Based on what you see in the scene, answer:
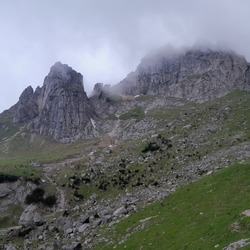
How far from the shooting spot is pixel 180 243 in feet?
127

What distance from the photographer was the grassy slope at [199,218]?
3612 centimetres

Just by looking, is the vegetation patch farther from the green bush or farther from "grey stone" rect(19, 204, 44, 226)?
"grey stone" rect(19, 204, 44, 226)

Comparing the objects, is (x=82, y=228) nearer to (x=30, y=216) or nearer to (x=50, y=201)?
(x=30, y=216)

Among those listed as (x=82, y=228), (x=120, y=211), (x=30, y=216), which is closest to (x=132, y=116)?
(x=30, y=216)

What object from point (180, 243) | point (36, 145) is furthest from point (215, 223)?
point (36, 145)

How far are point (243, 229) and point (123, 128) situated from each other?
5618 inches

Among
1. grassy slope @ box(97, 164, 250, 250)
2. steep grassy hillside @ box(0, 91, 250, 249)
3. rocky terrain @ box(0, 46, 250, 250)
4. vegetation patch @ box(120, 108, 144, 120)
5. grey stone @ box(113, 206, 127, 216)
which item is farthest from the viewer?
vegetation patch @ box(120, 108, 144, 120)

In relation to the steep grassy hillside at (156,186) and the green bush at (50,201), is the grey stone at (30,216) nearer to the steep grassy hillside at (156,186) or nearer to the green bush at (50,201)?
the steep grassy hillside at (156,186)

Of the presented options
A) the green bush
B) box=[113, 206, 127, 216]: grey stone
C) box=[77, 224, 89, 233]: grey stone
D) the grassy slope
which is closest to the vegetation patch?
the green bush

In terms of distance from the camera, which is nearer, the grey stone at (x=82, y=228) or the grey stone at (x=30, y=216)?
the grey stone at (x=82, y=228)

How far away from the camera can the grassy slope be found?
36125mm

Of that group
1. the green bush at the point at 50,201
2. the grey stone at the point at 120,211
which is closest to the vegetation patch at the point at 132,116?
the green bush at the point at 50,201

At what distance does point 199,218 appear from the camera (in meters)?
44.2

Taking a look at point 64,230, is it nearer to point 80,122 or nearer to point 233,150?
point 233,150
